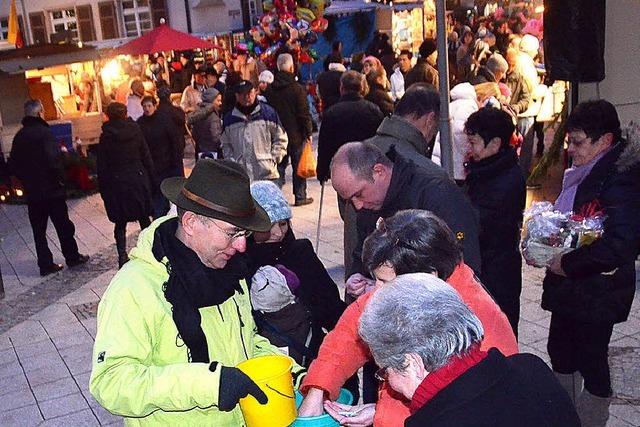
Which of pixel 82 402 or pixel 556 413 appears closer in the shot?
pixel 556 413

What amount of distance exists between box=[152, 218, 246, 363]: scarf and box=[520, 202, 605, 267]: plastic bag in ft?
6.55

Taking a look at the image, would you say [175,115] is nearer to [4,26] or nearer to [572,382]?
[572,382]

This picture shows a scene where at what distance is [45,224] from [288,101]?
3.79 metres

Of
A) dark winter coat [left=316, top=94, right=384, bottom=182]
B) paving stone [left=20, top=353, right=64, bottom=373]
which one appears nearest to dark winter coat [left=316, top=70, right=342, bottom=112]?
dark winter coat [left=316, top=94, right=384, bottom=182]

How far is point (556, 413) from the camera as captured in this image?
2102 millimetres

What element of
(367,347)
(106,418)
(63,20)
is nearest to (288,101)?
(106,418)

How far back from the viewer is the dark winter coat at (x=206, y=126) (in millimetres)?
10648

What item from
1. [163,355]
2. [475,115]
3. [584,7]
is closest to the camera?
[163,355]

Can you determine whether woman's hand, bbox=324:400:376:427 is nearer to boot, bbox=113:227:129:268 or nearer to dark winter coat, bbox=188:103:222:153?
boot, bbox=113:227:129:268

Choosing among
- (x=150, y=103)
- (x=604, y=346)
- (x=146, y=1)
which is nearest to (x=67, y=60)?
(x=150, y=103)

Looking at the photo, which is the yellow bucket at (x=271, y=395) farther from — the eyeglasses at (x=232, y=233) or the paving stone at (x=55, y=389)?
the paving stone at (x=55, y=389)

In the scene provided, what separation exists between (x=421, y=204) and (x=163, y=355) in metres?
1.62

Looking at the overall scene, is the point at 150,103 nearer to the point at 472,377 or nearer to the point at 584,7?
the point at 584,7

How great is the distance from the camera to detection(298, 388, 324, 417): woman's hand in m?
2.94
